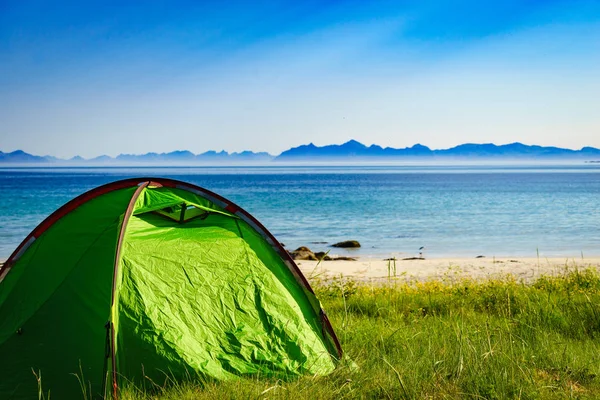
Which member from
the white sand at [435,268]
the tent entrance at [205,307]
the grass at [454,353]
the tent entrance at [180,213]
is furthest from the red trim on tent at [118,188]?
the white sand at [435,268]

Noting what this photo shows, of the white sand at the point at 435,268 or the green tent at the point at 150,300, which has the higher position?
the green tent at the point at 150,300

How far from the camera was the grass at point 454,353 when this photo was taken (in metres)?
4.75

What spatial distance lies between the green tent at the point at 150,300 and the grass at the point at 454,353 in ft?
1.07

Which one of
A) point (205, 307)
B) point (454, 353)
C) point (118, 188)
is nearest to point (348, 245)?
point (454, 353)

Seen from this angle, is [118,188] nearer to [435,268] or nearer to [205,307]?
[205,307]

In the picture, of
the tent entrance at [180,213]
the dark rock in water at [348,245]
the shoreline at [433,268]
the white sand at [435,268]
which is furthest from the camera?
the dark rock in water at [348,245]

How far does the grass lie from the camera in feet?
15.6

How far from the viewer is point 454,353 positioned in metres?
5.63

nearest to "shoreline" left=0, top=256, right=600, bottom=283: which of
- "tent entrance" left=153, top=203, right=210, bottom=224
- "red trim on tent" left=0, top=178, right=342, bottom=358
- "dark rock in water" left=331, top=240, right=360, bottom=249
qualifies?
"dark rock in water" left=331, top=240, right=360, bottom=249

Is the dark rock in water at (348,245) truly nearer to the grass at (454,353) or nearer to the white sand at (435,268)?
the white sand at (435,268)

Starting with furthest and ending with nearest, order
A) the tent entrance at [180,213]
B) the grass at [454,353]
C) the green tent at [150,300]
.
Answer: the tent entrance at [180,213] → the green tent at [150,300] → the grass at [454,353]

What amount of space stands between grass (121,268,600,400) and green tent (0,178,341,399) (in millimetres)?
328

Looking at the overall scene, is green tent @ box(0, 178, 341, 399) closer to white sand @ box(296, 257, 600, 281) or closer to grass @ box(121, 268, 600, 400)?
grass @ box(121, 268, 600, 400)

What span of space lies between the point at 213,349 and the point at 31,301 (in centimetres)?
186
